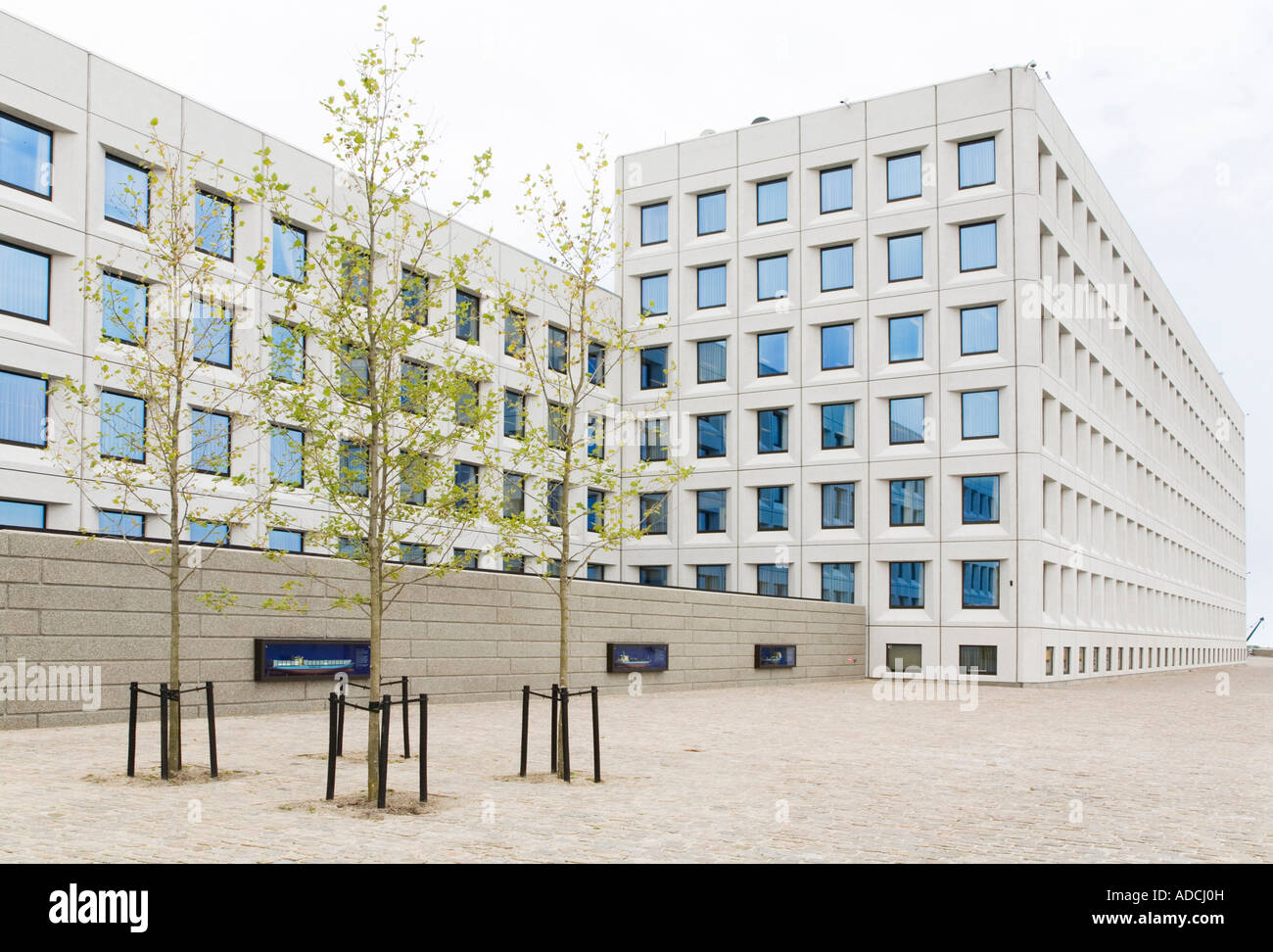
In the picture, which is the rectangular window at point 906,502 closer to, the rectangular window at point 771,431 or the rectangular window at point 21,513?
the rectangular window at point 771,431

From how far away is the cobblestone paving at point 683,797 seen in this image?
907cm

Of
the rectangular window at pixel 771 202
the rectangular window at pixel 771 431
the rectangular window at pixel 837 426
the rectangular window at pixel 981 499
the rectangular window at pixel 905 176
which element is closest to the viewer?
the rectangular window at pixel 981 499

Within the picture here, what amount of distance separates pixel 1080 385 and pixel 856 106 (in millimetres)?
13665

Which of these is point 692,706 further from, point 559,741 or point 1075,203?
point 1075,203

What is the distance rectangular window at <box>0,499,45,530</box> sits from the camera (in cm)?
2605

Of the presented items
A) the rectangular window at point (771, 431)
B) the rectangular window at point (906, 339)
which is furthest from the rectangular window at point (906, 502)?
the rectangular window at point (771, 431)

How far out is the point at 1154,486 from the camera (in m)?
62.8

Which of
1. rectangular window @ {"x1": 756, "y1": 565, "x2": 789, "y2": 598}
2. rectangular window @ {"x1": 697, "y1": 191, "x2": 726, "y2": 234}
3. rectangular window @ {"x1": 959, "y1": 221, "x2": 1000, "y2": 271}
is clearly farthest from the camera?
rectangular window @ {"x1": 697, "y1": 191, "x2": 726, "y2": 234}

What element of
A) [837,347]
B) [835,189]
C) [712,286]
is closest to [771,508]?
[837,347]

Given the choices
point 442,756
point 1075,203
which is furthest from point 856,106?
point 442,756

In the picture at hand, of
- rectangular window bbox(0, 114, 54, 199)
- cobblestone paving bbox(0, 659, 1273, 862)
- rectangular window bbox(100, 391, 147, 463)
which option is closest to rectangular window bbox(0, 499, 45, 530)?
rectangular window bbox(100, 391, 147, 463)

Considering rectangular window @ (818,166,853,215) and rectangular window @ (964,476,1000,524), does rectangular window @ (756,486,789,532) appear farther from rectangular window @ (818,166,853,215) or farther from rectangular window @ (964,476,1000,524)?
rectangular window @ (818,166,853,215)

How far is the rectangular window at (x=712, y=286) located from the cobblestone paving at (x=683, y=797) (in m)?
28.3

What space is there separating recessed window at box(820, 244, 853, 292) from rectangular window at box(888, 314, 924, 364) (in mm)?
2343
